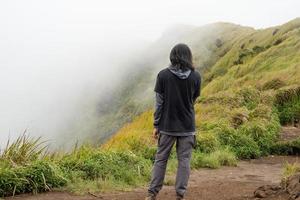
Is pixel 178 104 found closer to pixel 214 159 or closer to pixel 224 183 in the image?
pixel 224 183

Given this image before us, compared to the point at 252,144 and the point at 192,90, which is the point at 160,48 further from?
the point at 192,90

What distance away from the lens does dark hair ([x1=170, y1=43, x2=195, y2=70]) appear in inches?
278

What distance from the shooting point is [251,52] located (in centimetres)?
3494

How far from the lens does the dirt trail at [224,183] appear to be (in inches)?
326

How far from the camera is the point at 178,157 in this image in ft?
24.0

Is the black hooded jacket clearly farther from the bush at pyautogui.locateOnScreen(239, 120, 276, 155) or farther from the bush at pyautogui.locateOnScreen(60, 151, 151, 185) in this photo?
the bush at pyautogui.locateOnScreen(239, 120, 276, 155)

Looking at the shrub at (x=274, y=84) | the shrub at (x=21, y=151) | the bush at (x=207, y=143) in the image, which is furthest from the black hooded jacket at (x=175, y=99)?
the shrub at (x=274, y=84)

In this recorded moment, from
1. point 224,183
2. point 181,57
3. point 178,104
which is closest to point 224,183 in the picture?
point 224,183

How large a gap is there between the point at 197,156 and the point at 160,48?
58134 millimetres

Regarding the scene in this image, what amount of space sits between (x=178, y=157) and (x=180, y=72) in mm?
1052

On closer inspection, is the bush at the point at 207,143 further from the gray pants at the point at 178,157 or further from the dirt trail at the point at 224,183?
the gray pants at the point at 178,157

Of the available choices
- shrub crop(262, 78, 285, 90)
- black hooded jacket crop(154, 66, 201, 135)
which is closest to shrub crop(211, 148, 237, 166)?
black hooded jacket crop(154, 66, 201, 135)

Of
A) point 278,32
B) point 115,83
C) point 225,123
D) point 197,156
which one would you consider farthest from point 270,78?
point 115,83

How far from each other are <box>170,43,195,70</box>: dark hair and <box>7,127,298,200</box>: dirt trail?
2.12 m
